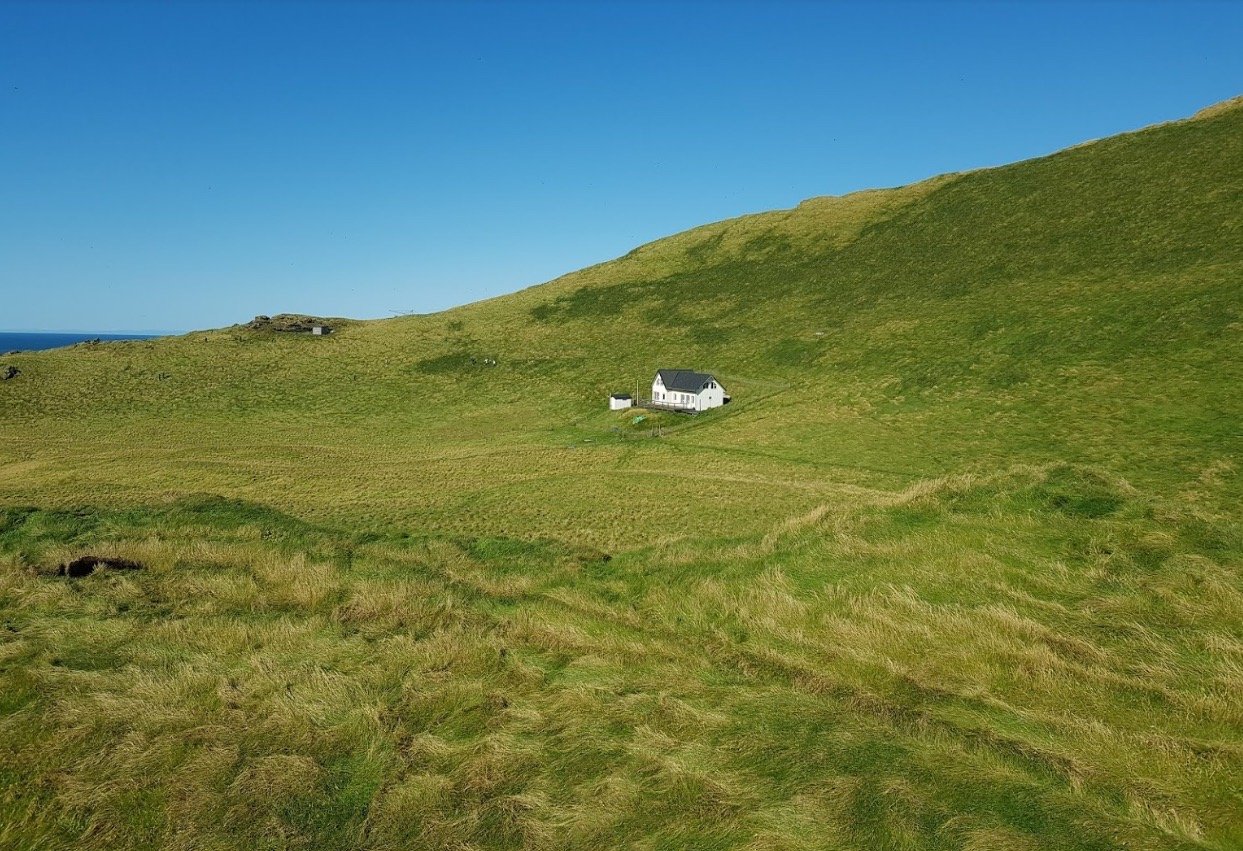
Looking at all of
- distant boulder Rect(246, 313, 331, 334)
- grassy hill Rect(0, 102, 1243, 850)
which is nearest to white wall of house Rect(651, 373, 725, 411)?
grassy hill Rect(0, 102, 1243, 850)

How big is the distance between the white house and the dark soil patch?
52.4 m

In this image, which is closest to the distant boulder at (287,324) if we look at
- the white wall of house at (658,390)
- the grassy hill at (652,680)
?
the white wall of house at (658,390)

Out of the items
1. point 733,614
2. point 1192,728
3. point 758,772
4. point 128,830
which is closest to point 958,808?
point 758,772

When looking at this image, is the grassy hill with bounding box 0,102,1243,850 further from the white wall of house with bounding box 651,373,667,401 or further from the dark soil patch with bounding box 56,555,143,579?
the white wall of house with bounding box 651,373,667,401

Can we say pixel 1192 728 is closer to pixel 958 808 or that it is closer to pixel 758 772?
pixel 958 808

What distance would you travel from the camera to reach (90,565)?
12.6 meters

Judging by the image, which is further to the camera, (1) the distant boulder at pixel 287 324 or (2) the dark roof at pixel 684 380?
(1) the distant boulder at pixel 287 324

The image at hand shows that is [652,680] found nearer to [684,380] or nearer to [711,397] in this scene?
[711,397]

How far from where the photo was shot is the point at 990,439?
43.3 meters

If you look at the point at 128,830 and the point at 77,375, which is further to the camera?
the point at 77,375

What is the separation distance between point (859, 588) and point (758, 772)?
15.1 ft

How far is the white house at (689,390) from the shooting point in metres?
62.2

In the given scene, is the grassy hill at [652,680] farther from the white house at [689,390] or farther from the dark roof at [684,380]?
the dark roof at [684,380]

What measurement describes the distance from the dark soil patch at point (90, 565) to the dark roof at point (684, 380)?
52445mm
